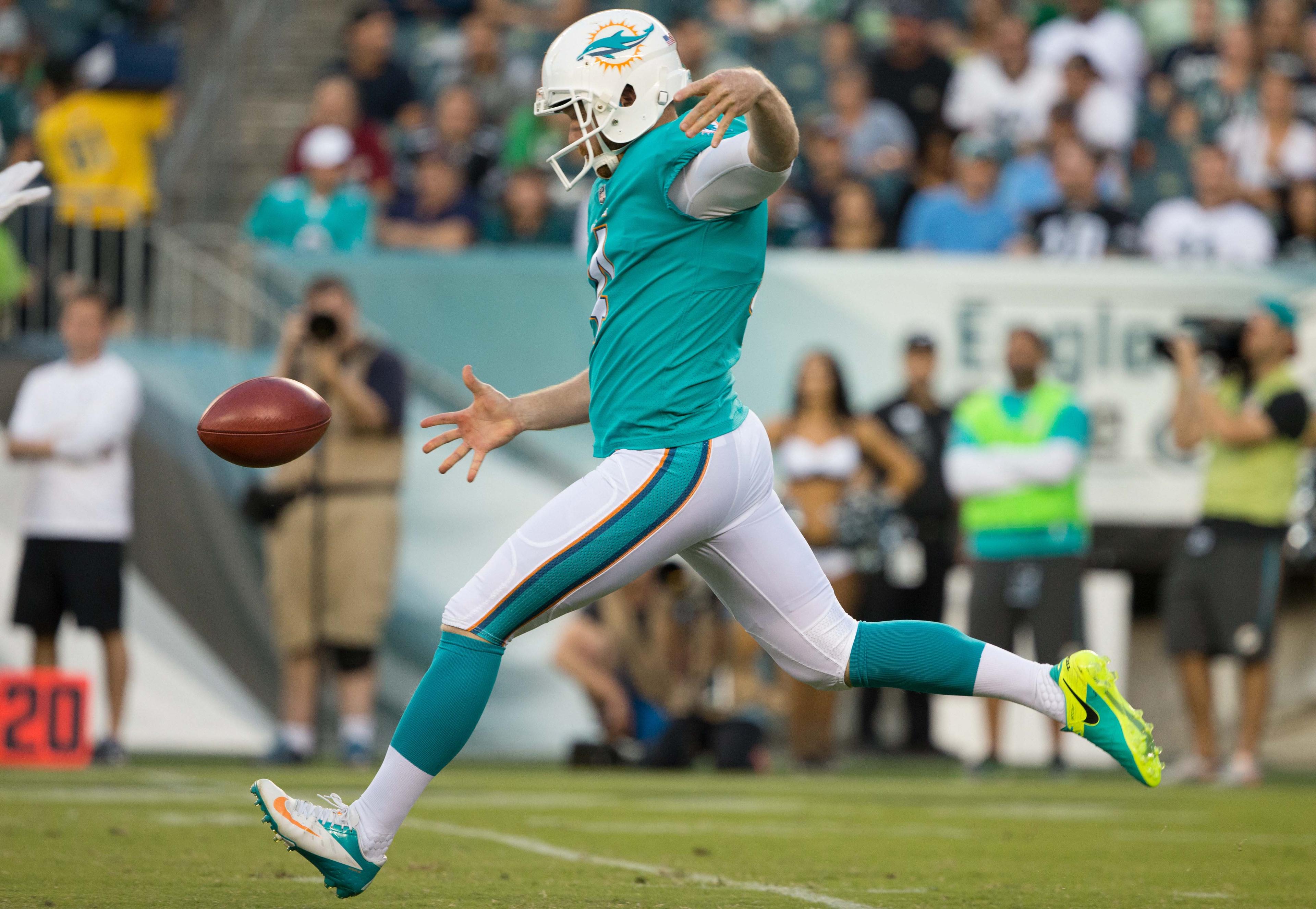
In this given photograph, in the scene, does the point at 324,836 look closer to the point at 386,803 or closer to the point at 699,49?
the point at 386,803

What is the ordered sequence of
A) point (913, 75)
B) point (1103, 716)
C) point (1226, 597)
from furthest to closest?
1. point (913, 75)
2. point (1226, 597)
3. point (1103, 716)

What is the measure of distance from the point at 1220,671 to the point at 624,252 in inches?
317

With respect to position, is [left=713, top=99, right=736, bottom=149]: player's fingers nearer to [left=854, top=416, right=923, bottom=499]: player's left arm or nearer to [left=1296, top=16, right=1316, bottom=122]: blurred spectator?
[left=854, top=416, right=923, bottom=499]: player's left arm

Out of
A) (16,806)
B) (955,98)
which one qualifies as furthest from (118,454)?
(955,98)

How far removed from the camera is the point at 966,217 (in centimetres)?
1129

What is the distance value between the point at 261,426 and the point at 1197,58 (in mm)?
9866

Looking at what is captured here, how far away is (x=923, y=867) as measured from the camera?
17.3 ft

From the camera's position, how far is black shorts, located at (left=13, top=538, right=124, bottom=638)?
8.82 metres

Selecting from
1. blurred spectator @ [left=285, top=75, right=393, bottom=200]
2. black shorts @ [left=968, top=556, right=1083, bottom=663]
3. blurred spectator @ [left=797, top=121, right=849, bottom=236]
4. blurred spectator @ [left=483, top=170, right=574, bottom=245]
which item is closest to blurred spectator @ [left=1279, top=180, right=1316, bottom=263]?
blurred spectator @ [left=797, top=121, right=849, bottom=236]

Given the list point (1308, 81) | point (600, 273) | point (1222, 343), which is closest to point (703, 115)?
point (600, 273)

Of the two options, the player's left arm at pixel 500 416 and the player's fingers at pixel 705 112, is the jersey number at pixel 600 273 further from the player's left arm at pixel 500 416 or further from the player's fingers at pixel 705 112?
the player's fingers at pixel 705 112

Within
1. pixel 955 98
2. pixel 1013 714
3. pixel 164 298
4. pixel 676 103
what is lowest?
pixel 1013 714

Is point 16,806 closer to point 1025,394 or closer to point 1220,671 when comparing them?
point 1025,394

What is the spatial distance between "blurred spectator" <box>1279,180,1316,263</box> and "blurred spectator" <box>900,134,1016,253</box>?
1.66 metres
